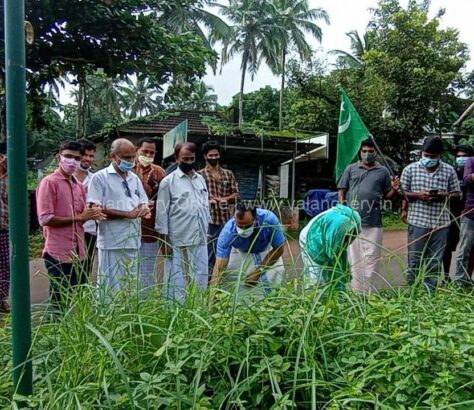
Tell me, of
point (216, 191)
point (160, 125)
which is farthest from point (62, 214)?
point (160, 125)

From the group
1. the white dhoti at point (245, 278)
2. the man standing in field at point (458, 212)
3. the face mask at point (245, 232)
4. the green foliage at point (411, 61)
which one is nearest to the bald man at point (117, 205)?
the face mask at point (245, 232)

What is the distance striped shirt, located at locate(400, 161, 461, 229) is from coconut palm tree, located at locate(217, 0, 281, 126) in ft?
79.5

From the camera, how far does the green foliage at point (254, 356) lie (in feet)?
4.78

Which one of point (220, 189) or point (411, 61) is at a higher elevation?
point (411, 61)

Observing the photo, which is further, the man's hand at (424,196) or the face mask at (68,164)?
the man's hand at (424,196)

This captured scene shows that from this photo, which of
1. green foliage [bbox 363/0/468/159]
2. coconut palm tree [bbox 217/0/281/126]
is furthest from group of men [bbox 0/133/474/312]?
coconut palm tree [bbox 217/0/281/126]

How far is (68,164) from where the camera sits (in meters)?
3.69

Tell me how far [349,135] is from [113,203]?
2.85 metres

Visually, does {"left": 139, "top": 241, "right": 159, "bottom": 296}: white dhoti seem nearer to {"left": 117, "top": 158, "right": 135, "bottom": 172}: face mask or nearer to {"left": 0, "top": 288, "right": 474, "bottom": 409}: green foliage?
{"left": 0, "top": 288, "right": 474, "bottom": 409}: green foliage

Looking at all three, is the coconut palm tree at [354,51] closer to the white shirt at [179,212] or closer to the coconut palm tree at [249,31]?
the coconut palm tree at [249,31]

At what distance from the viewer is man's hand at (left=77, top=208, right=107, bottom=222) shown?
3521 millimetres

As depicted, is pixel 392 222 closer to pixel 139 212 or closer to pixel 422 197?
pixel 422 197

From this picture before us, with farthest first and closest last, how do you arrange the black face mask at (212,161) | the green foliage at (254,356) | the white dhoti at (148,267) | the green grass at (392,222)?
the green grass at (392,222), the black face mask at (212,161), the white dhoti at (148,267), the green foliage at (254,356)

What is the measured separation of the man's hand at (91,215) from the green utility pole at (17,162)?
1.93 metres
